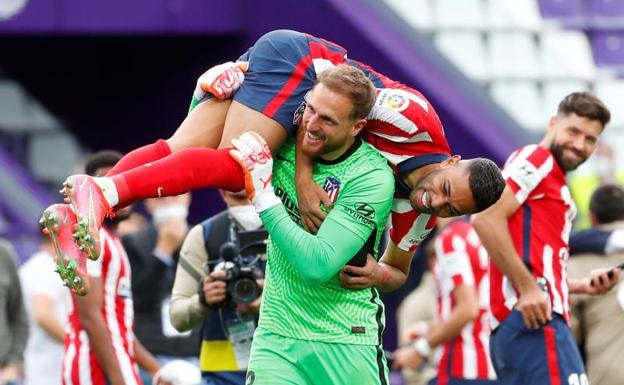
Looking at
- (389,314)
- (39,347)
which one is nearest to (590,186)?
(389,314)

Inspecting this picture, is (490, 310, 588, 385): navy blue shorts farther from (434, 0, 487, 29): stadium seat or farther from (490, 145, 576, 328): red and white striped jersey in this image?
(434, 0, 487, 29): stadium seat

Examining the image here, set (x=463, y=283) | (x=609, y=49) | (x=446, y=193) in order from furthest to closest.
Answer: (x=609, y=49), (x=463, y=283), (x=446, y=193)

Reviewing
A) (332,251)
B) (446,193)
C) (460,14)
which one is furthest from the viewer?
(460,14)

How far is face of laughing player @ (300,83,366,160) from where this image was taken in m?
5.18

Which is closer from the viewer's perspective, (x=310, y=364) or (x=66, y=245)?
(x=66, y=245)

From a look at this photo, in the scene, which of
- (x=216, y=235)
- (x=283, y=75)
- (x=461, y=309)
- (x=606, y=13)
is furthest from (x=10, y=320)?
(x=606, y=13)

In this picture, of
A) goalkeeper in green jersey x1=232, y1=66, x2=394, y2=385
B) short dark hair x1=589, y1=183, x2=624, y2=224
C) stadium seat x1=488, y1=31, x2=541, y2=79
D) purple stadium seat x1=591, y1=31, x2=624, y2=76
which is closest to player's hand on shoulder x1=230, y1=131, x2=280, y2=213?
goalkeeper in green jersey x1=232, y1=66, x2=394, y2=385

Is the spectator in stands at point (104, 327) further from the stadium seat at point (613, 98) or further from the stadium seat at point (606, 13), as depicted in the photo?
the stadium seat at point (606, 13)

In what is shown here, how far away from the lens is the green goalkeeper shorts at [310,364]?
5.29m

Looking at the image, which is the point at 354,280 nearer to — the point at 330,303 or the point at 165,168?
the point at 330,303

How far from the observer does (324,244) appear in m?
5.18

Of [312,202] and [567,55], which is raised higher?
[567,55]

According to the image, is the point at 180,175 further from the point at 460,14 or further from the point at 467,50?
the point at 460,14

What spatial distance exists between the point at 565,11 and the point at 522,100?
166 centimetres
